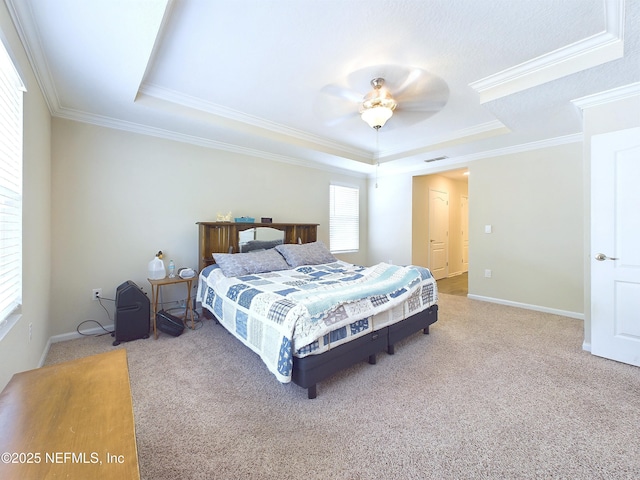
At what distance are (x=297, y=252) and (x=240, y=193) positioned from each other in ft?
4.27

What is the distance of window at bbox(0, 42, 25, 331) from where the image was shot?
4.93 ft

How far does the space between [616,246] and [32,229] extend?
4858mm

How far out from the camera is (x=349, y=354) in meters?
2.17

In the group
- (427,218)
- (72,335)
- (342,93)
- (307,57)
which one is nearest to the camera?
(307,57)

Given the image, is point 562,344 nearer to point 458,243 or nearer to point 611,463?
point 611,463

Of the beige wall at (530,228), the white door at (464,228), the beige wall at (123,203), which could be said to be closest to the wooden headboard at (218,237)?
the beige wall at (123,203)

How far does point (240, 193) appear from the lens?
418 cm

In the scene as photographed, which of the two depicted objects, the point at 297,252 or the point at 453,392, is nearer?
the point at 453,392

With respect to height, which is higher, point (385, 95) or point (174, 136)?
point (385, 95)

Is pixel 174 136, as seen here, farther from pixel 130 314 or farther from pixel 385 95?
pixel 385 95

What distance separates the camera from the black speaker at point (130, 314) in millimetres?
2834

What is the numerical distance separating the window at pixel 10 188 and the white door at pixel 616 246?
4.37 m

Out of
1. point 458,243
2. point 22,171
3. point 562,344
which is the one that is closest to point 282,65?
point 22,171

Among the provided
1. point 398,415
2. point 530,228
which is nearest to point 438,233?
point 530,228
